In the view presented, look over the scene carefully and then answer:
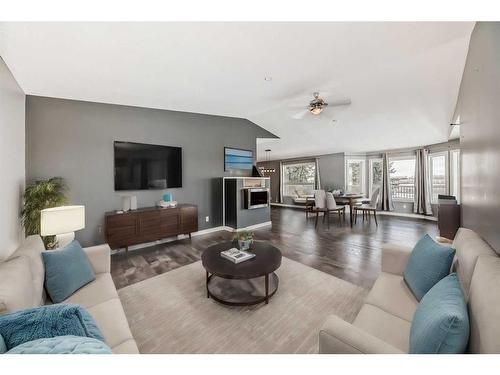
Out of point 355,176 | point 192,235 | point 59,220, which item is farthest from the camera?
point 355,176

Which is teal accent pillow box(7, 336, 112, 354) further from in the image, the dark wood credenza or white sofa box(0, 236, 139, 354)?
the dark wood credenza

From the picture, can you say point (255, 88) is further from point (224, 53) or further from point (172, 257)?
point (172, 257)

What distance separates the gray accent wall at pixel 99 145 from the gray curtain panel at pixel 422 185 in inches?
234

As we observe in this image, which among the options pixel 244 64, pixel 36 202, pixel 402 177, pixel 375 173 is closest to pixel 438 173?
pixel 402 177

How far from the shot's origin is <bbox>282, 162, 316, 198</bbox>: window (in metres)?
8.75

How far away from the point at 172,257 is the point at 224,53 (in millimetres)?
2879

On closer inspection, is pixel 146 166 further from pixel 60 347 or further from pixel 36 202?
pixel 60 347

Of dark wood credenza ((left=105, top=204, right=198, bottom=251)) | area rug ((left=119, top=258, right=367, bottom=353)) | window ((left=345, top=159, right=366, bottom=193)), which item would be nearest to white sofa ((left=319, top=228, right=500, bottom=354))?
area rug ((left=119, top=258, right=367, bottom=353))

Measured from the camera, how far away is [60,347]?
29.3 inches

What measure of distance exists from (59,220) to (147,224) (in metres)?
1.62

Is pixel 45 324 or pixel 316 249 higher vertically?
pixel 45 324
